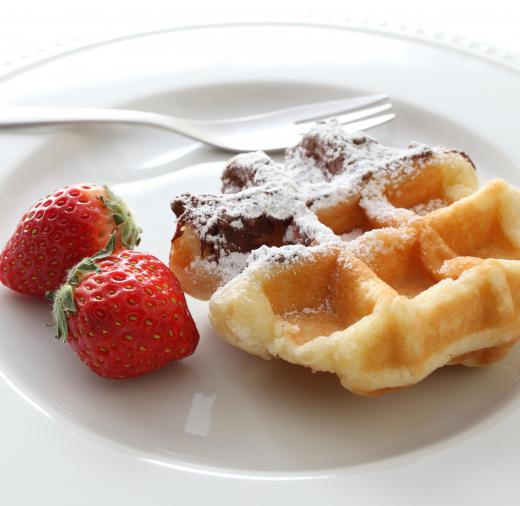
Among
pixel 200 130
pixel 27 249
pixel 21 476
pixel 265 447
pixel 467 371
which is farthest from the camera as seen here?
pixel 200 130

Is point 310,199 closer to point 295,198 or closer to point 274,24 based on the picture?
point 295,198

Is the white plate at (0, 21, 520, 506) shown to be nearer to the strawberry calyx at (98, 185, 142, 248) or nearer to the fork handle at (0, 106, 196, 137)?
the fork handle at (0, 106, 196, 137)

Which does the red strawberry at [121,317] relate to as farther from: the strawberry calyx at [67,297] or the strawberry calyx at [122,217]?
the strawberry calyx at [122,217]

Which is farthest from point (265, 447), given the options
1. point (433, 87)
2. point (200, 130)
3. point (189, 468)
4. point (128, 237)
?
point (433, 87)

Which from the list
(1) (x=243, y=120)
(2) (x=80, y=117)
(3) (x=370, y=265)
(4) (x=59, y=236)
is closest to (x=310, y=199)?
(3) (x=370, y=265)

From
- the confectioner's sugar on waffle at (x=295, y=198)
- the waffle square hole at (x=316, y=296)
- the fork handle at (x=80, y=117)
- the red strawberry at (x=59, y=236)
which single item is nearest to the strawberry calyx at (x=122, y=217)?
the red strawberry at (x=59, y=236)

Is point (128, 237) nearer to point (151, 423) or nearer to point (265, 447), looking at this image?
point (151, 423)
